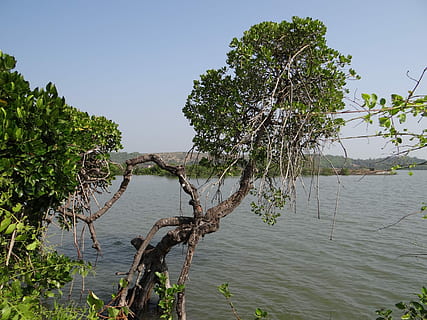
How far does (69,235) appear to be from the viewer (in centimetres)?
1329

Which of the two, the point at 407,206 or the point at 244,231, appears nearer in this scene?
the point at 244,231

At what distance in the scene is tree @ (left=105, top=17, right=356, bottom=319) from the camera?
15.4ft

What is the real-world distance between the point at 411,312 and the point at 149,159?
3923 millimetres

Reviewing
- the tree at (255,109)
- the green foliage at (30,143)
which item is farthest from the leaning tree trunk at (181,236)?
the green foliage at (30,143)

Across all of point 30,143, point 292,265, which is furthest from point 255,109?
point 292,265

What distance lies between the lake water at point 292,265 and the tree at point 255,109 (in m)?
0.66

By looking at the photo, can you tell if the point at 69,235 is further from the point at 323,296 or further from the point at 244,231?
the point at 323,296

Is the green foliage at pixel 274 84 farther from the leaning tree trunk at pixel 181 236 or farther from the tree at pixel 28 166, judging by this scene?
the tree at pixel 28 166

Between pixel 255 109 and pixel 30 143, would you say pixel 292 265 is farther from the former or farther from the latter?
pixel 30 143

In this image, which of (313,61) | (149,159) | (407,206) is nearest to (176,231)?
(149,159)

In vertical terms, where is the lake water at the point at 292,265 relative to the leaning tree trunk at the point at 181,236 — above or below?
below

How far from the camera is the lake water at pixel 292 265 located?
24.3 ft

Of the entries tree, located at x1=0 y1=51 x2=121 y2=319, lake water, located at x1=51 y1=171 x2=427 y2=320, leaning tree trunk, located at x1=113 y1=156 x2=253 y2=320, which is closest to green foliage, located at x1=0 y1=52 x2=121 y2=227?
tree, located at x1=0 y1=51 x2=121 y2=319

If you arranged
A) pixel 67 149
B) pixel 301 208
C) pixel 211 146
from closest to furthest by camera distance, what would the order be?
pixel 67 149
pixel 211 146
pixel 301 208
